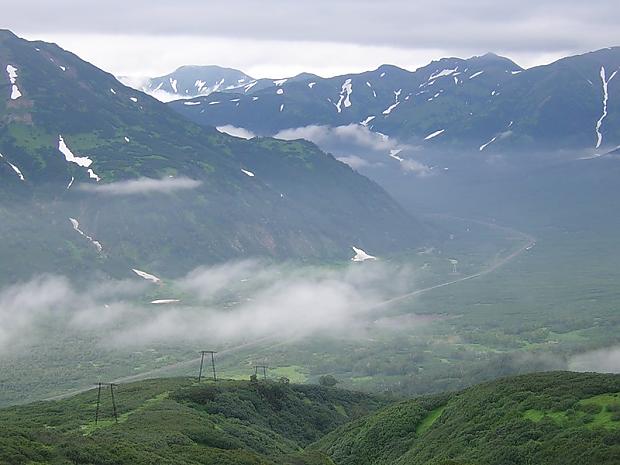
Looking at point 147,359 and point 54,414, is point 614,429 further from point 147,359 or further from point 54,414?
point 147,359

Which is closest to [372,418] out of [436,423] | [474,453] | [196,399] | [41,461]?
[436,423]

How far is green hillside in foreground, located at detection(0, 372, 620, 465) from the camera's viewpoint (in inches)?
2628

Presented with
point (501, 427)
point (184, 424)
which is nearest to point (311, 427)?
point (184, 424)

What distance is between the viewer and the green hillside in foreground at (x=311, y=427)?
66.8 metres

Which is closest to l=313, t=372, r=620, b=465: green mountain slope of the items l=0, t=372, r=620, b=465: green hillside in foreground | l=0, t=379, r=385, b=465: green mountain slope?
l=0, t=372, r=620, b=465: green hillside in foreground

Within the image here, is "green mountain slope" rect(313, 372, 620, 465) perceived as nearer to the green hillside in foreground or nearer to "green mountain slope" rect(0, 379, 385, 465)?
the green hillside in foreground

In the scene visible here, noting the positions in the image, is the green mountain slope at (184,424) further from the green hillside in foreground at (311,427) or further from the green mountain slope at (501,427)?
the green mountain slope at (501,427)

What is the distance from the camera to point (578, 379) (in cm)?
8600

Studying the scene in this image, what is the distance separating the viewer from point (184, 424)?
8706 cm

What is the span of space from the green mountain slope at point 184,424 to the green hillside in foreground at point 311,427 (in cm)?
15

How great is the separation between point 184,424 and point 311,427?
30.8 m

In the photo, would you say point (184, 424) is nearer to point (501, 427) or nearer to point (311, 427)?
point (501, 427)

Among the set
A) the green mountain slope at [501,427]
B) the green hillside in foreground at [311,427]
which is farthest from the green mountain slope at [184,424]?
the green mountain slope at [501,427]

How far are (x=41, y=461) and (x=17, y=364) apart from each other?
117373 mm
